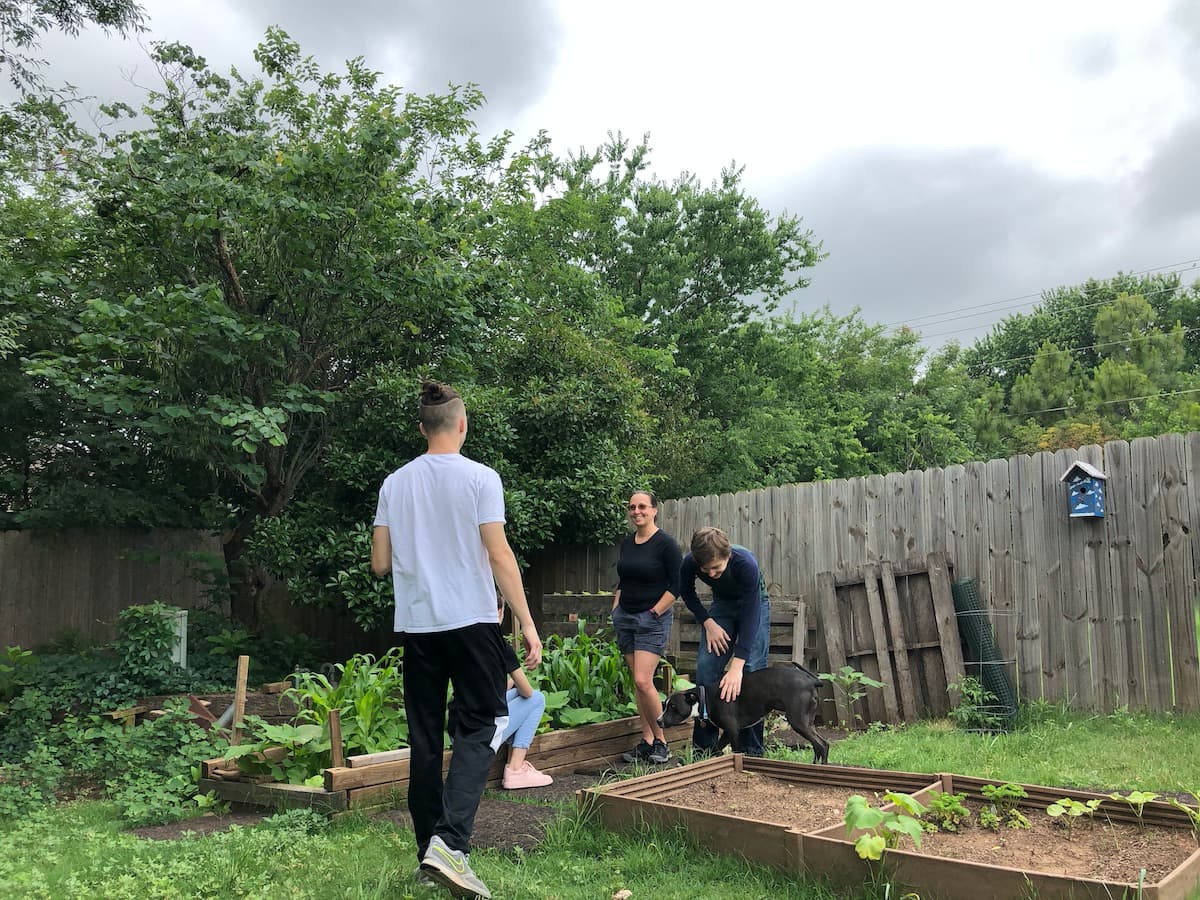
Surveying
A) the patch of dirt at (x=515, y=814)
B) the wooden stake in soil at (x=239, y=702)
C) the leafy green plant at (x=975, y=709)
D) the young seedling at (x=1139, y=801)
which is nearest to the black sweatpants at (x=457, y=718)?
the patch of dirt at (x=515, y=814)

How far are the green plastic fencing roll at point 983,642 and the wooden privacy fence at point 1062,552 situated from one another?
92 millimetres

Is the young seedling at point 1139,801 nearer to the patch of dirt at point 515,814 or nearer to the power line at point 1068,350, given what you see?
the patch of dirt at point 515,814

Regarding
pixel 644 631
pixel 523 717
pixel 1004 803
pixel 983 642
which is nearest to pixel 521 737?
pixel 523 717

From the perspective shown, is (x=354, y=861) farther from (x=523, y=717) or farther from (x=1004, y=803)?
(x=1004, y=803)

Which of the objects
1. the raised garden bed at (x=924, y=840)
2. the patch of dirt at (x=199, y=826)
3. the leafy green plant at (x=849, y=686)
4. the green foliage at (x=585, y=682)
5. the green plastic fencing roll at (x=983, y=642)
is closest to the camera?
the raised garden bed at (x=924, y=840)

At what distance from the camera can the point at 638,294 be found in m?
19.9

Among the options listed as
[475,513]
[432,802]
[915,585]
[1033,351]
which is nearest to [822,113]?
[915,585]

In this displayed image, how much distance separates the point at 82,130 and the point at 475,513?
823 cm

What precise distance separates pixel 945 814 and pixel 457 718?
5.86 feet

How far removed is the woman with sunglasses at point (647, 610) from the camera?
5.30 metres

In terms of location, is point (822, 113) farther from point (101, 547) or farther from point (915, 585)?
point (101, 547)

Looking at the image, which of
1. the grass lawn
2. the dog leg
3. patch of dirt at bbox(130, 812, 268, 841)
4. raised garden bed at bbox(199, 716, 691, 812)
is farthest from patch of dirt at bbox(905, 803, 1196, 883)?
patch of dirt at bbox(130, 812, 268, 841)

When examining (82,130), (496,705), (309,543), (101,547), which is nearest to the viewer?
(496,705)

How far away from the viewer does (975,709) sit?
6387mm
